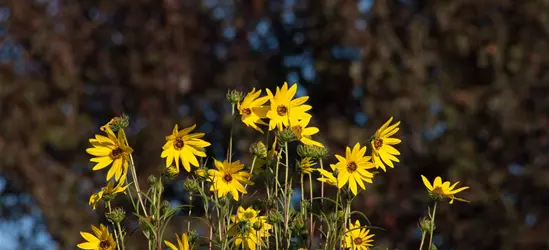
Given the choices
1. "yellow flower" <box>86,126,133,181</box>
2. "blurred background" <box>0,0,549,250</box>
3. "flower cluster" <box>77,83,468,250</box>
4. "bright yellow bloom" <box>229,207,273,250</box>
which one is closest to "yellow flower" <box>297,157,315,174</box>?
"flower cluster" <box>77,83,468,250</box>

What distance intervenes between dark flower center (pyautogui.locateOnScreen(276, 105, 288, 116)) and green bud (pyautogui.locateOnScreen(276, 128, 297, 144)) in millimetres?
66

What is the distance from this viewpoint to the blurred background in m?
3.59

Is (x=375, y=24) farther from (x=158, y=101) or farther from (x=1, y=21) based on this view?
(x=1, y=21)

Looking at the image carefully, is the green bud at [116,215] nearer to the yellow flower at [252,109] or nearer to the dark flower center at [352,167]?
the yellow flower at [252,109]

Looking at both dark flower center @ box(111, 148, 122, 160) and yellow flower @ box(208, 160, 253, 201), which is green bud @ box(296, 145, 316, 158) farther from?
dark flower center @ box(111, 148, 122, 160)

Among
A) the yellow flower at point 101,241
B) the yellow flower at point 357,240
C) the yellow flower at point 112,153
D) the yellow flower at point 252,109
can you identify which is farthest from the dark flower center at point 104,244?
the yellow flower at point 357,240

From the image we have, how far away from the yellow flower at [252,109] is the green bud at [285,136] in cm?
7

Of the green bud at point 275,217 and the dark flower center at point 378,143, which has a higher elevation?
the dark flower center at point 378,143

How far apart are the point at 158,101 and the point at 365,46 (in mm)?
904

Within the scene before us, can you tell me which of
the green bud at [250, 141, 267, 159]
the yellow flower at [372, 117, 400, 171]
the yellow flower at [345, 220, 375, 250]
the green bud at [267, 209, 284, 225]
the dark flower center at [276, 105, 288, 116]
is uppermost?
the dark flower center at [276, 105, 288, 116]

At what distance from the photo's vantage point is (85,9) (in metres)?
4.15

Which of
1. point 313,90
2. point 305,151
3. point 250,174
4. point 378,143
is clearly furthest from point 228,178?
point 313,90

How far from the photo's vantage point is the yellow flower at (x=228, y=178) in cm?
159

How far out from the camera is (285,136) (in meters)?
1.52
